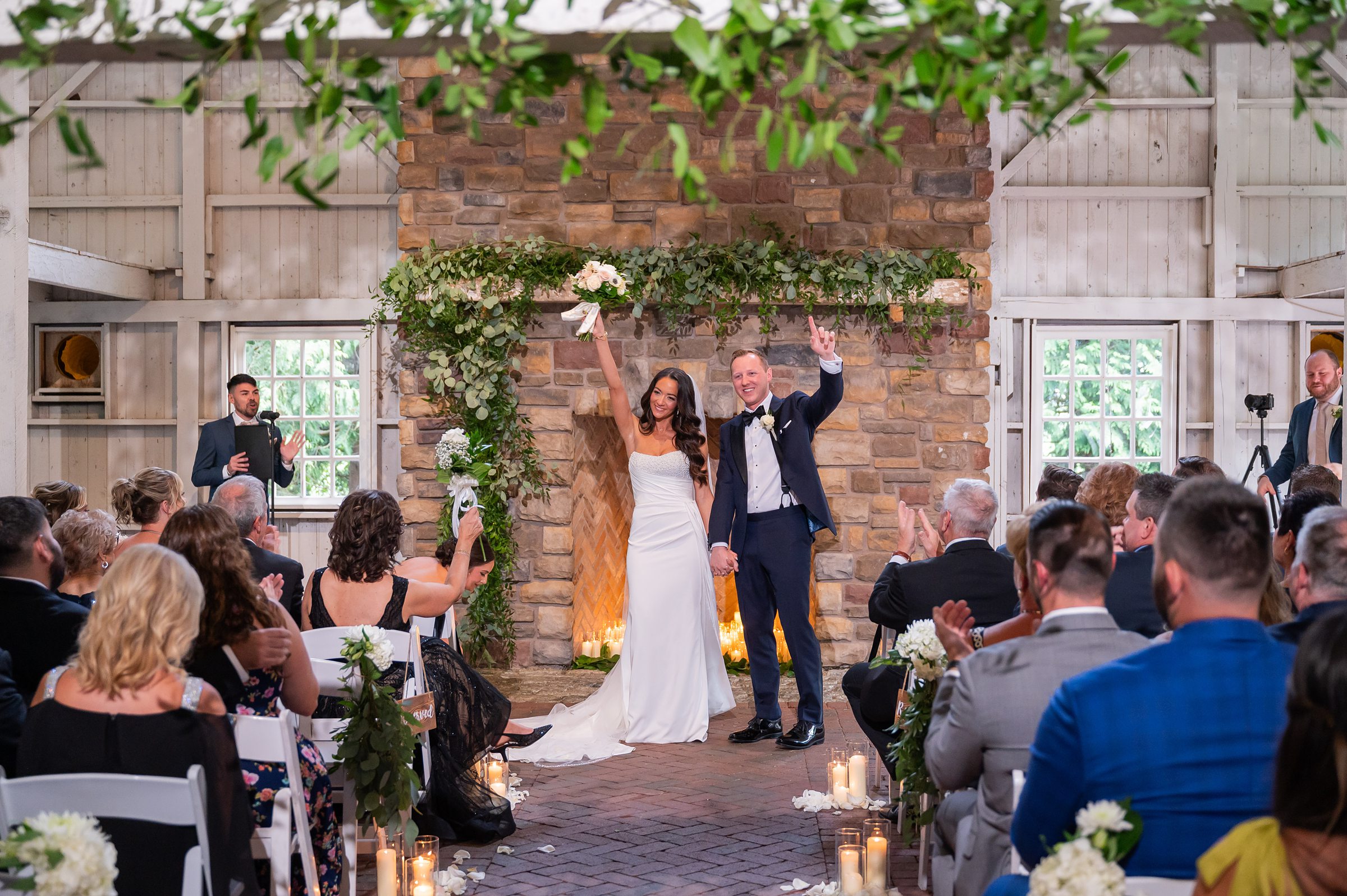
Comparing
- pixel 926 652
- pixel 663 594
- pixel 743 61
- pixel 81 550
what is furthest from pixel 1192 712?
pixel 663 594

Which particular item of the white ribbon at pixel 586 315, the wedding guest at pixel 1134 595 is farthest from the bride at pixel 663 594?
the wedding guest at pixel 1134 595

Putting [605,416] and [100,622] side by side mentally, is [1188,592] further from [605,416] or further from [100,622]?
[605,416]

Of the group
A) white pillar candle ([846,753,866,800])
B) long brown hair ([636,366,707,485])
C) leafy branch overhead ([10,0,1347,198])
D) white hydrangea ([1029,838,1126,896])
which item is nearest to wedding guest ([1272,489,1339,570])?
white pillar candle ([846,753,866,800])

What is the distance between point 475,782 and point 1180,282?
723cm

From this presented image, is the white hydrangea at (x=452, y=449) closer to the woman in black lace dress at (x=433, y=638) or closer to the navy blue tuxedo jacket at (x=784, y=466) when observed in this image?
the navy blue tuxedo jacket at (x=784, y=466)

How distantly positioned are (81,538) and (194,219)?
6.36 meters

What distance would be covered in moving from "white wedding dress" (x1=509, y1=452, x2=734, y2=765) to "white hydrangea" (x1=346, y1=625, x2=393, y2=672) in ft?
7.24

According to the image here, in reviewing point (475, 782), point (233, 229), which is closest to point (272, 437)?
point (233, 229)

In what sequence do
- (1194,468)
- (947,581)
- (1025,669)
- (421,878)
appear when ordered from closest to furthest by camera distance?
1. (1025,669)
2. (421,878)
3. (947,581)
4. (1194,468)

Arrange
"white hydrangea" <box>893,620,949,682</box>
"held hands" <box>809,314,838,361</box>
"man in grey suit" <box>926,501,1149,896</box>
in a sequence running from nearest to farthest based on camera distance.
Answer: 1. "man in grey suit" <box>926,501,1149,896</box>
2. "white hydrangea" <box>893,620,949,682</box>
3. "held hands" <box>809,314,838,361</box>

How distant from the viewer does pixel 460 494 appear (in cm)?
648

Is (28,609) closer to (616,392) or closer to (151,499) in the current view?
(151,499)

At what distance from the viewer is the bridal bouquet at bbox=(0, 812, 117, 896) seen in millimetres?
1909

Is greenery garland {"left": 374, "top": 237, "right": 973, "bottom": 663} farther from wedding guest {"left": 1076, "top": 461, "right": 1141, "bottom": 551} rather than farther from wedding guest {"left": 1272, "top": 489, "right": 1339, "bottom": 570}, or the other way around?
wedding guest {"left": 1272, "top": 489, "right": 1339, "bottom": 570}
